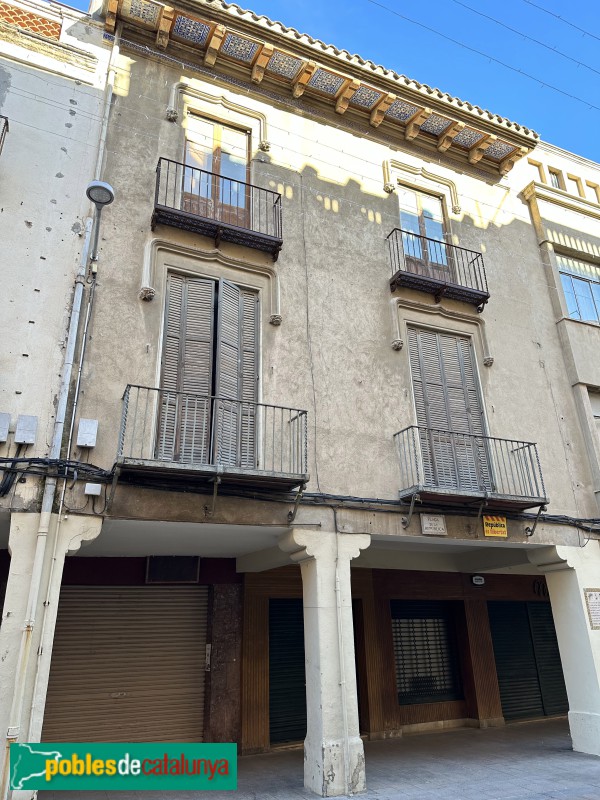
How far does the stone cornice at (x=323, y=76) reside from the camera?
10.3 meters

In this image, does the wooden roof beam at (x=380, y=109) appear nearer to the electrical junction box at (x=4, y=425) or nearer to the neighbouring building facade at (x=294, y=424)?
the neighbouring building facade at (x=294, y=424)

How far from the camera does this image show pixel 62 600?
9.41 metres

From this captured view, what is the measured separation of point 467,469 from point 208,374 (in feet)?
16.0

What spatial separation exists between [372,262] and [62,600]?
8.22 meters

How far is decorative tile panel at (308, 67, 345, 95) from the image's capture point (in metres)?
11.4

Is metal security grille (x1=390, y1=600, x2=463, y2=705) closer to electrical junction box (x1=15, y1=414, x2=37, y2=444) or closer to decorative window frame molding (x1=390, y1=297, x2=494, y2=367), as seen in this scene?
decorative window frame molding (x1=390, y1=297, x2=494, y2=367)

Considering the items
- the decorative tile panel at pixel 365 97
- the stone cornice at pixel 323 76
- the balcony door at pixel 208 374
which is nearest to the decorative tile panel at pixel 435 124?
the stone cornice at pixel 323 76

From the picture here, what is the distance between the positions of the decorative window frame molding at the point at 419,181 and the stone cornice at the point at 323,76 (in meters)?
0.76

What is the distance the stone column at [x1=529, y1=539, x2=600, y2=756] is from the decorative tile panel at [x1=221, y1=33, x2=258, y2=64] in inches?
431

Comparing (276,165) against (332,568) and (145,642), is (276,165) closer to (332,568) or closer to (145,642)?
(332,568)

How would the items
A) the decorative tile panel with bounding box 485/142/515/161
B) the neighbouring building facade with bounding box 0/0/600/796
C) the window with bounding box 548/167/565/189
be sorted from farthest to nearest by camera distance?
the window with bounding box 548/167/565/189, the decorative tile panel with bounding box 485/142/515/161, the neighbouring building facade with bounding box 0/0/600/796

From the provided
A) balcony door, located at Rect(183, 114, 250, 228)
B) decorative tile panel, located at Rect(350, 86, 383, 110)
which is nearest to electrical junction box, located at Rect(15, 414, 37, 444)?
balcony door, located at Rect(183, 114, 250, 228)

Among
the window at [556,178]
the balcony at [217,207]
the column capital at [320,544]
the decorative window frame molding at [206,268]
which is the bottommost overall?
the column capital at [320,544]

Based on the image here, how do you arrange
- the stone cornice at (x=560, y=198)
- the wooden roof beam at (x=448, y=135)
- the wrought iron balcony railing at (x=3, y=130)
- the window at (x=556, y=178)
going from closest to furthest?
the wrought iron balcony railing at (x=3, y=130)
the wooden roof beam at (x=448, y=135)
the stone cornice at (x=560, y=198)
the window at (x=556, y=178)
